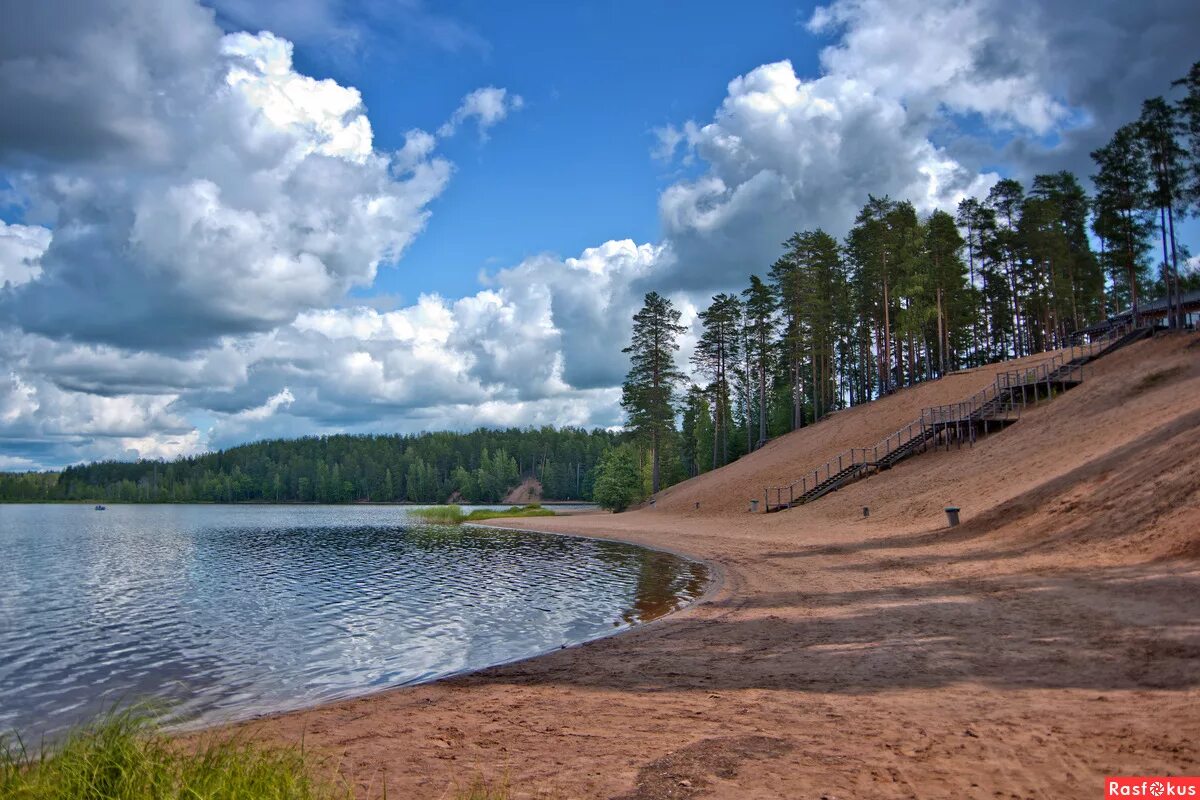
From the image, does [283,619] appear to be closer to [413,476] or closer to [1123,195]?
[1123,195]

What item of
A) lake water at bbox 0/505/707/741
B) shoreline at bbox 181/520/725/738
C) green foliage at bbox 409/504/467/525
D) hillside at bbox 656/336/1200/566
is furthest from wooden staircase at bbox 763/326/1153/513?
green foliage at bbox 409/504/467/525

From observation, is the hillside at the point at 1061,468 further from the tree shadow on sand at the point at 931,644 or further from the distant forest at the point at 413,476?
the distant forest at the point at 413,476

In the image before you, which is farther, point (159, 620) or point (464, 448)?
point (464, 448)

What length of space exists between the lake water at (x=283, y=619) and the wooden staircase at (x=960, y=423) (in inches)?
516

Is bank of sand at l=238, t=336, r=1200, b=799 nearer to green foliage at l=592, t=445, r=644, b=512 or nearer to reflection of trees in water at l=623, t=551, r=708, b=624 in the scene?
reflection of trees in water at l=623, t=551, r=708, b=624

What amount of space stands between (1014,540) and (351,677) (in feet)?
60.1

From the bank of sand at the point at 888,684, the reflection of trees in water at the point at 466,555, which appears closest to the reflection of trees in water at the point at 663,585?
the reflection of trees in water at the point at 466,555

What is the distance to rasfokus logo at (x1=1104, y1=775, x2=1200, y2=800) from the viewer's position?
5.22 meters

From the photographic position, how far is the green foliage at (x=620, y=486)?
6234 cm

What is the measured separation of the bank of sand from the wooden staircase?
1545cm

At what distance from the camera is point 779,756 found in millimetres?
6516

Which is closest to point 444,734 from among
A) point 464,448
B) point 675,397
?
point 675,397

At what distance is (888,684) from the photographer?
28.7 ft

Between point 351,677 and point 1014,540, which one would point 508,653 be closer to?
point 351,677
